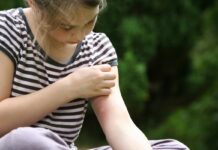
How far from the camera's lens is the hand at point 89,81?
74.2 inches

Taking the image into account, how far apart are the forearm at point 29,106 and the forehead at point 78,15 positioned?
0.18m

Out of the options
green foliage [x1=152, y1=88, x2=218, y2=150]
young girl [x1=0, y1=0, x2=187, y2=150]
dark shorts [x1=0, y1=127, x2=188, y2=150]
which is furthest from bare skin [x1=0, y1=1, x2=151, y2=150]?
green foliage [x1=152, y1=88, x2=218, y2=150]

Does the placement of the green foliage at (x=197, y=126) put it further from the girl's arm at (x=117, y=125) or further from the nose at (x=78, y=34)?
the nose at (x=78, y=34)

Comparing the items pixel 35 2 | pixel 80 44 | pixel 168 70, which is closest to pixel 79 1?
pixel 35 2

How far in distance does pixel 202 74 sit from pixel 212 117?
352mm

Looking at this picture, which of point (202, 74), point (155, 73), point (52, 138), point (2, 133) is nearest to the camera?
point (52, 138)

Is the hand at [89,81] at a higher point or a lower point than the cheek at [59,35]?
lower

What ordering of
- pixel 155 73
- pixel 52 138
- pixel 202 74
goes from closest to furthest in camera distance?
1. pixel 52 138
2. pixel 202 74
3. pixel 155 73

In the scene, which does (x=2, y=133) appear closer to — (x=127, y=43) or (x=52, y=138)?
(x=52, y=138)

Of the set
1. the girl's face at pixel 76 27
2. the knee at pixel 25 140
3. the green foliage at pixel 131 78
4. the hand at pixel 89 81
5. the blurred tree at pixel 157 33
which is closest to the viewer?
the knee at pixel 25 140

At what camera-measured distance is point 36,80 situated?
75.2 inches

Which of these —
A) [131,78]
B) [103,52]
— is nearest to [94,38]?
[103,52]

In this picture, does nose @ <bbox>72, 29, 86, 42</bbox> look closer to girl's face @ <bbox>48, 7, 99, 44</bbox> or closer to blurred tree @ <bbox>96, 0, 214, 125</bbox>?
girl's face @ <bbox>48, 7, 99, 44</bbox>

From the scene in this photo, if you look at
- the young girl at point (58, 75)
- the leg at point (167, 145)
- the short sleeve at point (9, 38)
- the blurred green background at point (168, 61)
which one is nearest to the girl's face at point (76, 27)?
the young girl at point (58, 75)
